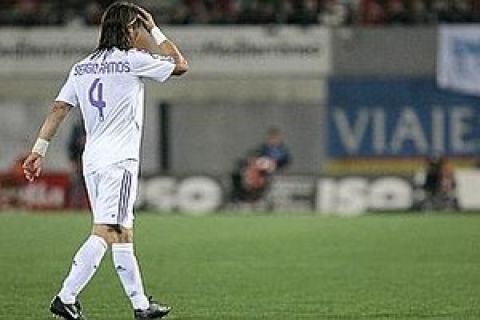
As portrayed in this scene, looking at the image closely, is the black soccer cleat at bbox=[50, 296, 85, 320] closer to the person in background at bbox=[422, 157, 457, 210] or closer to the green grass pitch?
the green grass pitch

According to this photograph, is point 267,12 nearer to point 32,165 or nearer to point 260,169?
point 260,169

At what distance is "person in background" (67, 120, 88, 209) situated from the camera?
31391 millimetres

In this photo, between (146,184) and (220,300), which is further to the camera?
(146,184)

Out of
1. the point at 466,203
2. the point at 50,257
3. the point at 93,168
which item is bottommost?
the point at 466,203

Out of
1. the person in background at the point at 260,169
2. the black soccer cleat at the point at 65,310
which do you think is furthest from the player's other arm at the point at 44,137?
the person in background at the point at 260,169

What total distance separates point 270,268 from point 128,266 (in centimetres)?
563

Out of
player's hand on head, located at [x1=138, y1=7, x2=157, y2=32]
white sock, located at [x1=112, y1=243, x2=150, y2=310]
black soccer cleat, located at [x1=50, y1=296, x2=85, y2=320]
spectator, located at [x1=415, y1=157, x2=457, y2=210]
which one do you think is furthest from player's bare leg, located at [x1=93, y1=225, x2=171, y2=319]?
spectator, located at [x1=415, y1=157, x2=457, y2=210]

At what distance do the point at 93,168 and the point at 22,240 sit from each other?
10.2 meters

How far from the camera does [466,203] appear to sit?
99.2ft

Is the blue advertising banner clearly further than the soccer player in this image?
Yes

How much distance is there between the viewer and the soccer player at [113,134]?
9867mm

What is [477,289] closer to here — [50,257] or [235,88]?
[50,257]

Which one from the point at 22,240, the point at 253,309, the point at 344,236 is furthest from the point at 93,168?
the point at 344,236

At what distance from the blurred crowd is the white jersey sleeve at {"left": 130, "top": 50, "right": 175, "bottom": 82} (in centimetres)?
2367
